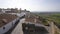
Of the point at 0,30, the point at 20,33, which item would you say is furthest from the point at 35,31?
the point at 0,30

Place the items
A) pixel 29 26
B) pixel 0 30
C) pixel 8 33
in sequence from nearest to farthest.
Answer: pixel 0 30
pixel 8 33
pixel 29 26

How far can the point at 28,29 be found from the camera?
14156 mm

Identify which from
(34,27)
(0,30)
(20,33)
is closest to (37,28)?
(34,27)

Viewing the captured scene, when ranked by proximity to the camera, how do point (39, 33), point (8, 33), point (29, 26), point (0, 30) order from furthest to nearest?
point (29, 26) < point (39, 33) < point (8, 33) < point (0, 30)

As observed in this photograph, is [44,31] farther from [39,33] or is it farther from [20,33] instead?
[20,33]

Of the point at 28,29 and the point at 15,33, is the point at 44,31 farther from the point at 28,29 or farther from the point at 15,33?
the point at 15,33

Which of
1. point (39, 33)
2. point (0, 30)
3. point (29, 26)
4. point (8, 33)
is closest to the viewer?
point (0, 30)

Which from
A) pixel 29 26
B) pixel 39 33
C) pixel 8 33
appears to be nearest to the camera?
pixel 8 33

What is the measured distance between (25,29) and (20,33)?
1621 millimetres

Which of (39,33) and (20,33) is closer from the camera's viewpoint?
(20,33)

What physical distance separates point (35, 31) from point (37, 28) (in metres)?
0.53

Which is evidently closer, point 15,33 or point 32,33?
point 15,33

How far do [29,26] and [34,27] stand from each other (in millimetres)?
528

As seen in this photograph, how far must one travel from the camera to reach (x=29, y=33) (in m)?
13.8
